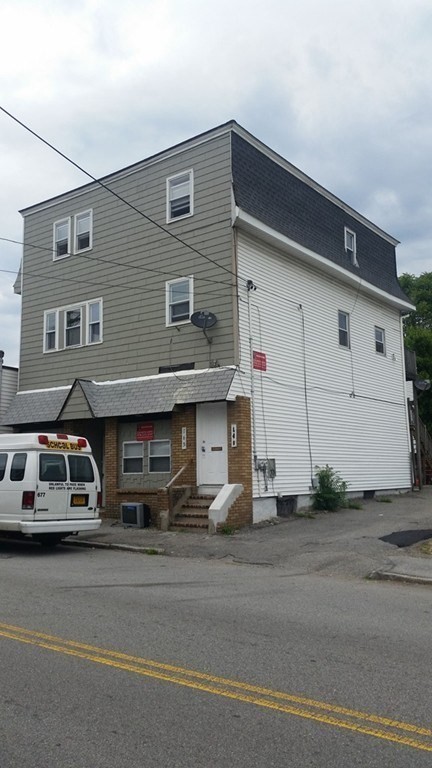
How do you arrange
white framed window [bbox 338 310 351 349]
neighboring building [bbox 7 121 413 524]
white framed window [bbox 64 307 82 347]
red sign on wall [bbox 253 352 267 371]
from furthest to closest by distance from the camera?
white framed window [bbox 338 310 351 349]
white framed window [bbox 64 307 82 347]
red sign on wall [bbox 253 352 267 371]
neighboring building [bbox 7 121 413 524]

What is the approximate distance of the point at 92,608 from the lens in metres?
8.06

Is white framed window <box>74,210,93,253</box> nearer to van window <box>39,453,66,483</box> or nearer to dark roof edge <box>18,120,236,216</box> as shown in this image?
dark roof edge <box>18,120,236,216</box>

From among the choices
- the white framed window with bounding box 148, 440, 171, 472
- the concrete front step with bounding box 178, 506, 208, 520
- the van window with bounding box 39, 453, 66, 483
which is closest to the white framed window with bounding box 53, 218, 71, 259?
the white framed window with bounding box 148, 440, 171, 472

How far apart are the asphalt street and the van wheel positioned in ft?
14.4

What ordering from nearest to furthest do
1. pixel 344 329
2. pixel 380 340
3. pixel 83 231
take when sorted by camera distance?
pixel 83 231 → pixel 344 329 → pixel 380 340

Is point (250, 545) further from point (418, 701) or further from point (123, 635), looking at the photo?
point (418, 701)

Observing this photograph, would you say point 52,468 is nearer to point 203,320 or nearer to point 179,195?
point 203,320

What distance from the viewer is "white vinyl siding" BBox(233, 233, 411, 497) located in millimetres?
17609

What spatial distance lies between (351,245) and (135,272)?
7836mm

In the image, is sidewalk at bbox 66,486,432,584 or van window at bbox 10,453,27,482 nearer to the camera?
sidewalk at bbox 66,486,432,584

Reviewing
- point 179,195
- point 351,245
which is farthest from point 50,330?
point 351,245

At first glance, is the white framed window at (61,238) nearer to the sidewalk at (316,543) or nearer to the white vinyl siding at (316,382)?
the white vinyl siding at (316,382)

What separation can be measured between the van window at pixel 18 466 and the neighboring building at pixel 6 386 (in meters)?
8.22

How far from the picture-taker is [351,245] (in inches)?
904
